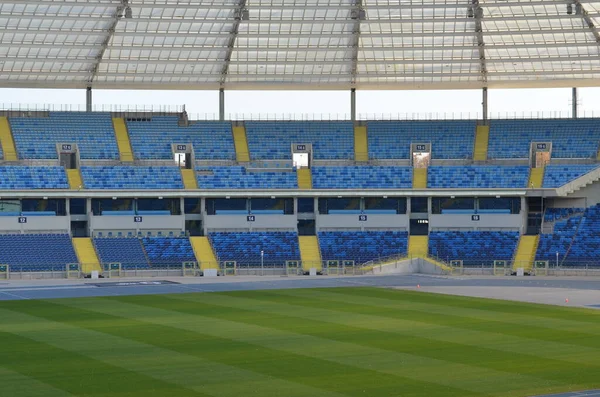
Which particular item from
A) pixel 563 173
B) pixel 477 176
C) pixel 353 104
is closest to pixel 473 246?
pixel 477 176

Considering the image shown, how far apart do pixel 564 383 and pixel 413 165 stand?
58.4 meters

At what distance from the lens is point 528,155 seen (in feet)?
287

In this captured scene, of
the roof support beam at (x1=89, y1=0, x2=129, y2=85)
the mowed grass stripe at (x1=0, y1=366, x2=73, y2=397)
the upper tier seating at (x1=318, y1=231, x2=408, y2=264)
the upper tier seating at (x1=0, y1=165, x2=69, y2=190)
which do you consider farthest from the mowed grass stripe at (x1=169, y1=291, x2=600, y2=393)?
the upper tier seating at (x1=0, y1=165, x2=69, y2=190)

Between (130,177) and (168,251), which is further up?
(130,177)

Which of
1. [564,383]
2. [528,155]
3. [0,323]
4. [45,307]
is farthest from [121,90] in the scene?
[564,383]

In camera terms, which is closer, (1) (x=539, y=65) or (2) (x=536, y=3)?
(2) (x=536, y=3)

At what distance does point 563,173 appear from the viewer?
278 feet

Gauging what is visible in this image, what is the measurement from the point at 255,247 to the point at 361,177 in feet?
35.0

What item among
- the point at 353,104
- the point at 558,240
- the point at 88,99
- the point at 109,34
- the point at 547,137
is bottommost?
the point at 558,240

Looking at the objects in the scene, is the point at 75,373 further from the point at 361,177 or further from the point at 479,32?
the point at 361,177

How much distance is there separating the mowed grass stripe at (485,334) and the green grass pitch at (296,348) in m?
0.04

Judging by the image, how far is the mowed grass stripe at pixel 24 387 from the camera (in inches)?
1121

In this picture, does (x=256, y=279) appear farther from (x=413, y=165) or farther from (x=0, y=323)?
(x=0, y=323)

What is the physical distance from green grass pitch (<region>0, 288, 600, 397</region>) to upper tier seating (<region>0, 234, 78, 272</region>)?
19.8 meters
